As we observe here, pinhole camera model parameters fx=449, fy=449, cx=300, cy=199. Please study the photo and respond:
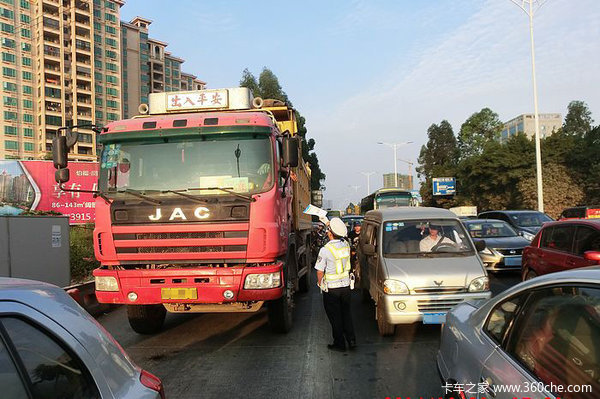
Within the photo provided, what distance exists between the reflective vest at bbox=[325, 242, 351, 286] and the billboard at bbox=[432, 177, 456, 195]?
51.6 metres

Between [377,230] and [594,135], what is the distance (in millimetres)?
33098

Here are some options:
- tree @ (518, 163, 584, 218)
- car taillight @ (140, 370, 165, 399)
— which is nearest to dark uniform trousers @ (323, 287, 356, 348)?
car taillight @ (140, 370, 165, 399)

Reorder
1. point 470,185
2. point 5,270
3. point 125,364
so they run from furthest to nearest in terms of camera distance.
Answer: point 470,185 < point 5,270 < point 125,364

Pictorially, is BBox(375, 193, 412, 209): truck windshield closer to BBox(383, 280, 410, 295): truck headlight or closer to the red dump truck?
BBox(383, 280, 410, 295): truck headlight

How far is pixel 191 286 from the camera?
5.64 metres

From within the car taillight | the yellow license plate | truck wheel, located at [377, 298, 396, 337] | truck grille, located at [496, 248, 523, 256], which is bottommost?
truck wheel, located at [377, 298, 396, 337]

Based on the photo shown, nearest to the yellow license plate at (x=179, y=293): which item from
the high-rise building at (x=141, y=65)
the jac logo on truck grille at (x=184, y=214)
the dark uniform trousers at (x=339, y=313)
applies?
the jac logo on truck grille at (x=184, y=214)

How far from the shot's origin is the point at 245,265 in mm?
5715

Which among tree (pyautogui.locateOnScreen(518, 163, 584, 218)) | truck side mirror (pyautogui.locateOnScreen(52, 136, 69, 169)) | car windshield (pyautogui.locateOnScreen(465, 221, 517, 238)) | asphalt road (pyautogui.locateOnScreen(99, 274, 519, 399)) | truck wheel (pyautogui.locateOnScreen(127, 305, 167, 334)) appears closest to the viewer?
asphalt road (pyautogui.locateOnScreen(99, 274, 519, 399))

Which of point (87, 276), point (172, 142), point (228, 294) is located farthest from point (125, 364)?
point (87, 276)

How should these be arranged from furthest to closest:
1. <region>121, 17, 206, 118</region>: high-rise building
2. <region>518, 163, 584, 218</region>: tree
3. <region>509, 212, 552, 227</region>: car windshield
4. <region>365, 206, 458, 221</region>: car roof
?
<region>121, 17, 206, 118</region>: high-rise building
<region>518, 163, 584, 218</region>: tree
<region>509, 212, 552, 227</region>: car windshield
<region>365, 206, 458, 221</region>: car roof

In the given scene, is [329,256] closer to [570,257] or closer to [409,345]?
[409,345]

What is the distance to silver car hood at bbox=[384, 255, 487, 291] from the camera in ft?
19.8

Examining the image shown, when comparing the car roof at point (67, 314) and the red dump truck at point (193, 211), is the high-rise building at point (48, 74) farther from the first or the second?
the car roof at point (67, 314)
